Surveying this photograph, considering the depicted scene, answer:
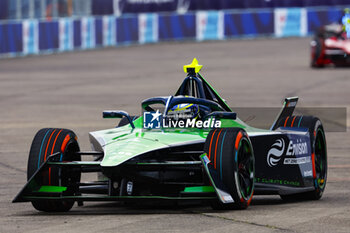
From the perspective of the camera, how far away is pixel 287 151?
9.94 meters

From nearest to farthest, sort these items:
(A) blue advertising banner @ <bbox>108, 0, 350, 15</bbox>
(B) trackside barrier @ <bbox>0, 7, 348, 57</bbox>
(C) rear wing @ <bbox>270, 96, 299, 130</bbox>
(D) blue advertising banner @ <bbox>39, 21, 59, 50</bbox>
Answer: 1. (C) rear wing @ <bbox>270, 96, 299, 130</bbox>
2. (D) blue advertising banner @ <bbox>39, 21, 59, 50</bbox>
3. (B) trackside barrier @ <bbox>0, 7, 348, 57</bbox>
4. (A) blue advertising banner @ <bbox>108, 0, 350, 15</bbox>

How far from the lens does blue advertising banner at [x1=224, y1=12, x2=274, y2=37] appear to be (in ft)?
181

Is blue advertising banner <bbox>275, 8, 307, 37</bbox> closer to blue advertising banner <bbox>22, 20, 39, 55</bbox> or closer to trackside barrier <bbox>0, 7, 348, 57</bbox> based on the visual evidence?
trackside barrier <bbox>0, 7, 348, 57</bbox>

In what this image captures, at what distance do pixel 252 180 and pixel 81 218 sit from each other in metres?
1.60

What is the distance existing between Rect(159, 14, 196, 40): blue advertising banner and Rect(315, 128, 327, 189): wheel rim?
43.3 m

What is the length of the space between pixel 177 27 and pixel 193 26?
971 millimetres

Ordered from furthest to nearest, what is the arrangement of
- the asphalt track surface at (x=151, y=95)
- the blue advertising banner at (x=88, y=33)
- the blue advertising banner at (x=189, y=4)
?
the blue advertising banner at (x=189, y=4) < the blue advertising banner at (x=88, y=33) < the asphalt track surface at (x=151, y=95)

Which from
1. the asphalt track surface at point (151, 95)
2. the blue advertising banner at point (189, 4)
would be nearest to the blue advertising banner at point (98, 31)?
the asphalt track surface at point (151, 95)

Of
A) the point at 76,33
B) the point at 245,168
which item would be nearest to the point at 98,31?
the point at 76,33

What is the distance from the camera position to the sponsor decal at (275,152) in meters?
9.71

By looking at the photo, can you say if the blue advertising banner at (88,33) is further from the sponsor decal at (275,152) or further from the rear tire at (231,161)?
the rear tire at (231,161)

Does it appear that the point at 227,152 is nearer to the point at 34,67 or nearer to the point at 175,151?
the point at 175,151

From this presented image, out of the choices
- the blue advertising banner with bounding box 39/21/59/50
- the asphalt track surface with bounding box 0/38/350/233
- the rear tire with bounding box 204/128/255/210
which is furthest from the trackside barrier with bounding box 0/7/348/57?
the rear tire with bounding box 204/128/255/210

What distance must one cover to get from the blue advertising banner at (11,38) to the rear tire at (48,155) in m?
31.9
